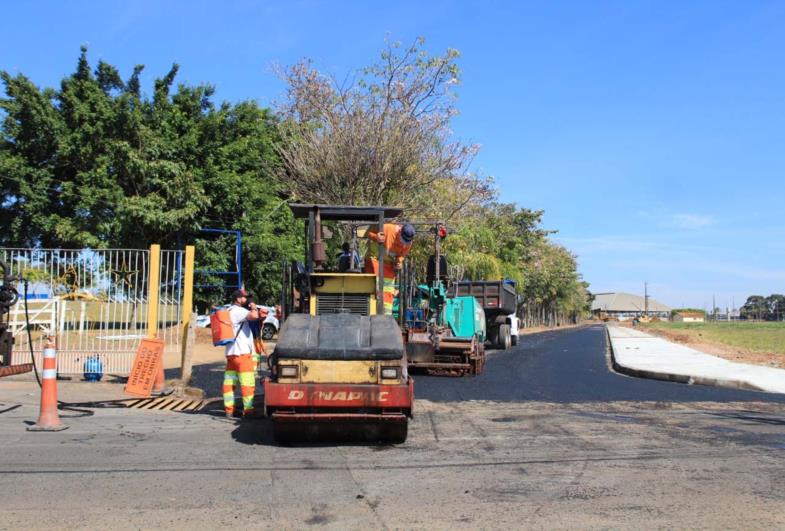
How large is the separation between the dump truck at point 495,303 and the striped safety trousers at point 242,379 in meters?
16.9

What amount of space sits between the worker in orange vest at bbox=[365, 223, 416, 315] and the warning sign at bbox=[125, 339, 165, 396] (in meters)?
3.86

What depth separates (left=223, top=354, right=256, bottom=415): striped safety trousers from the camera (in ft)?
29.7

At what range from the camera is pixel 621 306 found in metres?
170

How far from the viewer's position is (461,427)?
28.5ft

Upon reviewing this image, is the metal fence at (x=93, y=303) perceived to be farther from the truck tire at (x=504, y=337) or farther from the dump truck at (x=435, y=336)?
the truck tire at (x=504, y=337)

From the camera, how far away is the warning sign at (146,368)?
11.2m

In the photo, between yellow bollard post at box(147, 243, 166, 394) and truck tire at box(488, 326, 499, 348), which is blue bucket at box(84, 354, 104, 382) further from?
truck tire at box(488, 326, 499, 348)

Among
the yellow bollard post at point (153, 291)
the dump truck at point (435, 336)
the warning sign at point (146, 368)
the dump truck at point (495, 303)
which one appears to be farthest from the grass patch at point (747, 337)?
the warning sign at point (146, 368)

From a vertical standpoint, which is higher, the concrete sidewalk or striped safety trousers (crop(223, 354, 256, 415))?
striped safety trousers (crop(223, 354, 256, 415))

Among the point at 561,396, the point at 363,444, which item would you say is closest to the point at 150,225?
the point at 561,396

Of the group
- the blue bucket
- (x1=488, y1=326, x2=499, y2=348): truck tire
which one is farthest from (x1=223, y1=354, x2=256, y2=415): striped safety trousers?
(x1=488, y1=326, x2=499, y2=348): truck tire

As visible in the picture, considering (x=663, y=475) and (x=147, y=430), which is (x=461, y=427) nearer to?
(x=663, y=475)

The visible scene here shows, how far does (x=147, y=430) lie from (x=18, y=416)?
214 centimetres

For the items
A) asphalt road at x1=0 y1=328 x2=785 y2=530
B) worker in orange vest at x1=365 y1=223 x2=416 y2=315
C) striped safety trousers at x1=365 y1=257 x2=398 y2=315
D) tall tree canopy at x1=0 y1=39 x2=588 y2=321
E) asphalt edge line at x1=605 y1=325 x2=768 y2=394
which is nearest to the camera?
asphalt road at x1=0 y1=328 x2=785 y2=530
